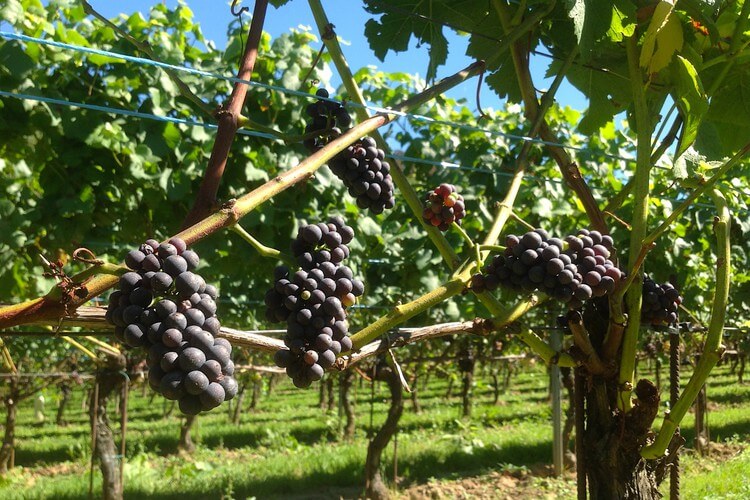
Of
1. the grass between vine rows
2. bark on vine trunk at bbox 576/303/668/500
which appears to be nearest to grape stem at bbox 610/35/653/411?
bark on vine trunk at bbox 576/303/668/500

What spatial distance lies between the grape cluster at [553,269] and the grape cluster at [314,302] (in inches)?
12.3

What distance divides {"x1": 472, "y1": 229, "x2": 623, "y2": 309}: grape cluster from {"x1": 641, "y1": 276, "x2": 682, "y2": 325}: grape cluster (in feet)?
1.08

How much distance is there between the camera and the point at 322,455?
11.3 metres

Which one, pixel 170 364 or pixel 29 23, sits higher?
pixel 29 23

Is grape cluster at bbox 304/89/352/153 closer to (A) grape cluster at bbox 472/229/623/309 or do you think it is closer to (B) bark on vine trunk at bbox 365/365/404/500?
(A) grape cluster at bbox 472/229/623/309

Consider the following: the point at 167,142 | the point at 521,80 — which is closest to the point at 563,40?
the point at 521,80

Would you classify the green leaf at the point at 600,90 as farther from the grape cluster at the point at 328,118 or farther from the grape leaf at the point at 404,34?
the grape cluster at the point at 328,118

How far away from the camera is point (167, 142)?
14.9 feet

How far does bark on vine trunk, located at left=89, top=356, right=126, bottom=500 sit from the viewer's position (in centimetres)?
711

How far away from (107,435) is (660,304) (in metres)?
6.99

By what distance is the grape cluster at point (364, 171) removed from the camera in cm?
134

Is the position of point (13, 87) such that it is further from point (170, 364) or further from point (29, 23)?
point (170, 364)

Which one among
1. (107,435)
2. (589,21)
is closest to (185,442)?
(107,435)

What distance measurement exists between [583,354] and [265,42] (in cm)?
437
